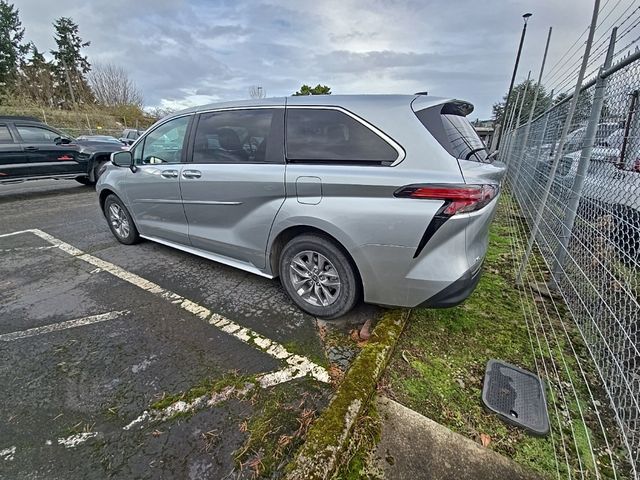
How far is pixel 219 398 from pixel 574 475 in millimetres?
1943

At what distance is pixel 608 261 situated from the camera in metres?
2.36

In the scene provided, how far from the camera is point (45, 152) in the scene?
747 centimetres

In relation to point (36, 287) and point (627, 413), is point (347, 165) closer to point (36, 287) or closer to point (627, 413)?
point (627, 413)

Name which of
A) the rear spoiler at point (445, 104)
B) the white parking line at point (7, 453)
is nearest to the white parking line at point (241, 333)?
the white parking line at point (7, 453)

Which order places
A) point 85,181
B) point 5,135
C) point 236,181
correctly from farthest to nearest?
point 85,181 → point 5,135 → point 236,181

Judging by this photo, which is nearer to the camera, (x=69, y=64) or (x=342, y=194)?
(x=342, y=194)

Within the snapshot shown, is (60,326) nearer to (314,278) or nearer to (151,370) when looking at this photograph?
(151,370)

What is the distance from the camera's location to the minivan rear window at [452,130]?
7.07ft

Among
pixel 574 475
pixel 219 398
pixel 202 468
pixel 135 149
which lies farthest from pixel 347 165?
pixel 135 149

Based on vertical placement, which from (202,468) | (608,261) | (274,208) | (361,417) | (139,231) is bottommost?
(202,468)

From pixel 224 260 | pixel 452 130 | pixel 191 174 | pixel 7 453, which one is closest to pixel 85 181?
pixel 191 174

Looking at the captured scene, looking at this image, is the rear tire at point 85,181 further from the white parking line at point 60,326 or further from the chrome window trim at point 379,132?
the chrome window trim at point 379,132

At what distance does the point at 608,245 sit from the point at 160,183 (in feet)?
13.8

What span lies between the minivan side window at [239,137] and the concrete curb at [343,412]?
5.47 ft
